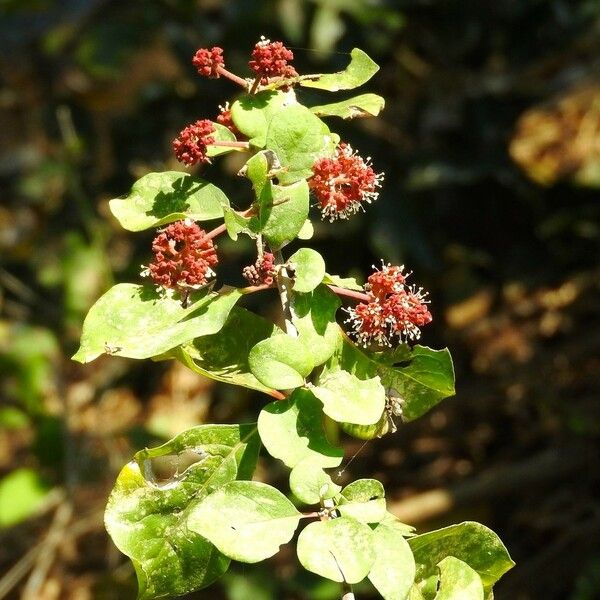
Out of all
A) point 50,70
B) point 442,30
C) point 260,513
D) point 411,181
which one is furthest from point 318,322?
point 50,70

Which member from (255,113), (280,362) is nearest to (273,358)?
(280,362)

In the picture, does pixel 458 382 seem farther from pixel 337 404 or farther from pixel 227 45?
pixel 337 404

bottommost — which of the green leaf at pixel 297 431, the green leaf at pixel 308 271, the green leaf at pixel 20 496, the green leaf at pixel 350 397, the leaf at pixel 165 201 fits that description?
the green leaf at pixel 20 496

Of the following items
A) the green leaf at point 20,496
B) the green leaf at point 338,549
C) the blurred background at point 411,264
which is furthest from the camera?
the green leaf at point 20,496

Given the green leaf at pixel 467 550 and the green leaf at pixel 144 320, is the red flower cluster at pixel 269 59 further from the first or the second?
the green leaf at pixel 467 550

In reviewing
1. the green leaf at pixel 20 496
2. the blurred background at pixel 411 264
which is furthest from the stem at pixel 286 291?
the green leaf at pixel 20 496
